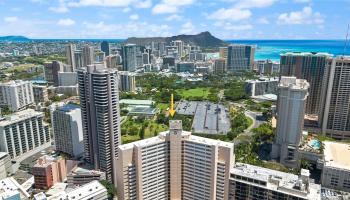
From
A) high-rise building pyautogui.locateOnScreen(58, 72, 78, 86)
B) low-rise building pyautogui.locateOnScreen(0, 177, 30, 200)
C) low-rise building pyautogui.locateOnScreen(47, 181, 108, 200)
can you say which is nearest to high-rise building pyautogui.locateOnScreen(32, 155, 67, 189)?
low-rise building pyautogui.locateOnScreen(0, 177, 30, 200)

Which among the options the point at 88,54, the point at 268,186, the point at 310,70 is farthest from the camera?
the point at 88,54

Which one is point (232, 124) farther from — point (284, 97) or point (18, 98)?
point (18, 98)

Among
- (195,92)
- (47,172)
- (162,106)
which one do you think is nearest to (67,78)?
(162,106)

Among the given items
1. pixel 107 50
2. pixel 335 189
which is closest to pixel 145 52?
pixel 107 50

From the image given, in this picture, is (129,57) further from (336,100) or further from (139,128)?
(336,100)

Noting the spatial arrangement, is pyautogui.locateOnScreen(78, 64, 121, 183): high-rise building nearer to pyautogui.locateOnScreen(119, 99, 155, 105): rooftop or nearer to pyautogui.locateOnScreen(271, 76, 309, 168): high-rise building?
pyautogui.locateOnScreen(271, 76, 309, 168): high-rise building

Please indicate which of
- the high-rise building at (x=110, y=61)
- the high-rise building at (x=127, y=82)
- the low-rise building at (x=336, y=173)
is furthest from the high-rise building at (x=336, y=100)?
the high-rise building at (x=110, y=61)
